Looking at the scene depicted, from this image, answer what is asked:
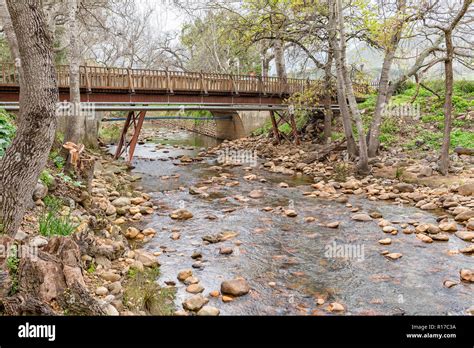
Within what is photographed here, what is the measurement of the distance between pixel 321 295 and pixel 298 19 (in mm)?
11992

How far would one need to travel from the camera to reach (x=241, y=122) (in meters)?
27.4

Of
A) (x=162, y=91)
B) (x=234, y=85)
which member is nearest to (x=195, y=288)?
(x=162, y=91)

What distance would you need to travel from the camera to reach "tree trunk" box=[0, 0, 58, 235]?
4.73 m

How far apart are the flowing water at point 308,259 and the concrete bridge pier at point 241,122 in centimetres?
1460

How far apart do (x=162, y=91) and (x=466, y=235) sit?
1294 centimetres

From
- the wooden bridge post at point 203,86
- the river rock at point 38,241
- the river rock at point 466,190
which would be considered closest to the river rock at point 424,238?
the river rock at point 466,190

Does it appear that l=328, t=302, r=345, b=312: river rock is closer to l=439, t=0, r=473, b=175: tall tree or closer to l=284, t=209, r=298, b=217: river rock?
l=284, t=209, r=298, b=217: river rock

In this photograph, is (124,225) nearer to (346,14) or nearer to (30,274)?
(30,274)

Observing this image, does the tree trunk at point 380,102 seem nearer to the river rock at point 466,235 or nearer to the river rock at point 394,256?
the river rock at point 466,235

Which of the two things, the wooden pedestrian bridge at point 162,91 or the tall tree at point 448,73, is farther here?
the wooden pedestrian bridge at point 162,91

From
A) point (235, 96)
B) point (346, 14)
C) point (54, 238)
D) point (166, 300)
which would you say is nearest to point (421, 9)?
point (346, 14)

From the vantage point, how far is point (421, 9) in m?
11.7

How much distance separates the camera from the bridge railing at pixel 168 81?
1489 centimetres

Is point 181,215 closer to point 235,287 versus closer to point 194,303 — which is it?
point 235,287
